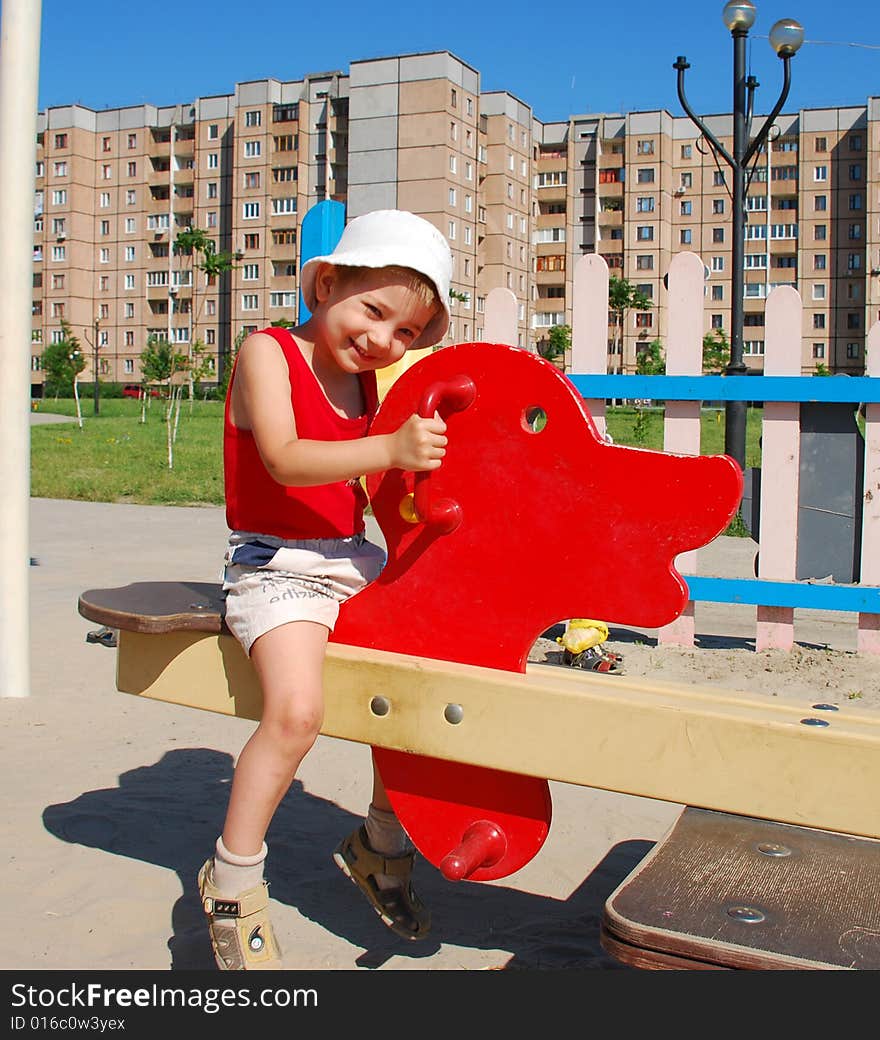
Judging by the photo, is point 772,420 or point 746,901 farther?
point 772,420

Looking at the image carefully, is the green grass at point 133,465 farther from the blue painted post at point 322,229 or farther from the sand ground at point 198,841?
the blue painted post at point 322,229

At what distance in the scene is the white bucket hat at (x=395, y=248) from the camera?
6.28ft

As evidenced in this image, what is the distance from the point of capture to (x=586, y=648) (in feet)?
15.2

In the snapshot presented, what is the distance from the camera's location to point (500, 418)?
1.87 meters

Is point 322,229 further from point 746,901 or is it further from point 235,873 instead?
point 746,901

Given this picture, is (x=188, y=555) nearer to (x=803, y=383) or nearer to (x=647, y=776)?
(x=803, y=383)

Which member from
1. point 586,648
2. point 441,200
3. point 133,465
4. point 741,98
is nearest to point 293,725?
point 586,648

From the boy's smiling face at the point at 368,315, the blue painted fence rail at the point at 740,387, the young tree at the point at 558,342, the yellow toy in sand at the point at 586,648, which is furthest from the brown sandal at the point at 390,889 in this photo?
the young tree at the point at 558,342

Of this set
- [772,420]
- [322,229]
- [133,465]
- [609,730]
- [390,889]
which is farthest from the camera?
[133,465]

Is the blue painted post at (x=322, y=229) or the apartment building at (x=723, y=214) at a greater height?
the apartment building at (x=723, y=214)

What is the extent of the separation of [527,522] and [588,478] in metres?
0.13

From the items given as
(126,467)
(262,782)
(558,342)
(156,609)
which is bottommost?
(262,782)

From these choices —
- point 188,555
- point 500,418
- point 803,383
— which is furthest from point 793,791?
point 188,555

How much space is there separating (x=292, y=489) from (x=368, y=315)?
359 millimetres
